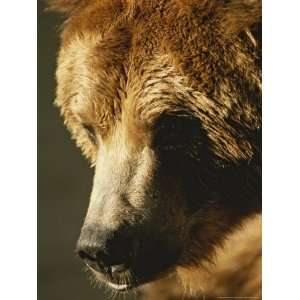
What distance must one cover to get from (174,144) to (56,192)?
0.92 ft

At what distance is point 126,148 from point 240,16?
334 mm

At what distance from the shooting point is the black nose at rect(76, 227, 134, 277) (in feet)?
4.42

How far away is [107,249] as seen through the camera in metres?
1.35

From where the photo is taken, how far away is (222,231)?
1.35m

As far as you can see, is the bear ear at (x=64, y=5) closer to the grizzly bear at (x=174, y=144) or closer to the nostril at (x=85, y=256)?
the grizzly bear at (x=174, y=144)

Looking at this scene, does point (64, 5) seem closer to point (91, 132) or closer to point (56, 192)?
point (91, 132)

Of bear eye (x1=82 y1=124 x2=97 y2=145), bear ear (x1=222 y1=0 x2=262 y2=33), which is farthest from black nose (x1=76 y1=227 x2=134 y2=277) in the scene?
bear ear (x1=222 y1=0 x2=262 y2=33)

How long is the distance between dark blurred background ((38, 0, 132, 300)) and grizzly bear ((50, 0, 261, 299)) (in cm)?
4

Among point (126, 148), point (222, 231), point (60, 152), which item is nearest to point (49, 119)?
point (60, 152)

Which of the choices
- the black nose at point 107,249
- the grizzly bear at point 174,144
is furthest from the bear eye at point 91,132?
the black nose at point 107,249
